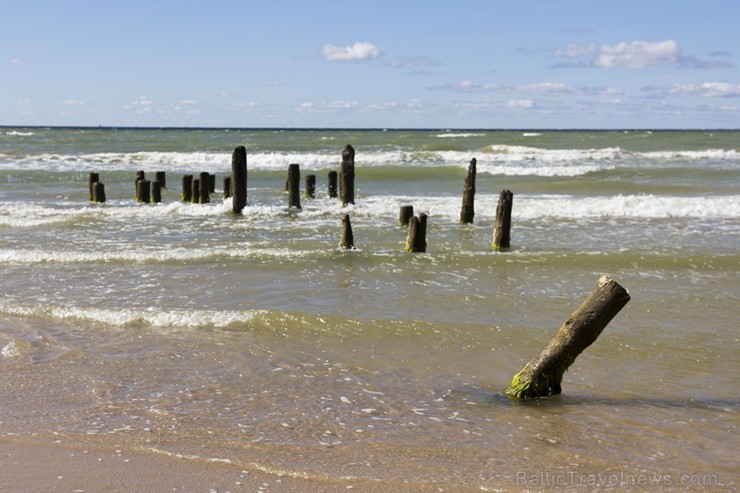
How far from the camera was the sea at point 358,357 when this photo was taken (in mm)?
5035

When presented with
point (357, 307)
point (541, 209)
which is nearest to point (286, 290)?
point (357, 307)

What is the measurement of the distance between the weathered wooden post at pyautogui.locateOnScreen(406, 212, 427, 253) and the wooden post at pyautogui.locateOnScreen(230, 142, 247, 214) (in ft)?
25.0

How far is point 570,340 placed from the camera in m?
6.16

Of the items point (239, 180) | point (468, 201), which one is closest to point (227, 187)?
point (239, 180)

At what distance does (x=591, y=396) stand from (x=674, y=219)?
14066 mm

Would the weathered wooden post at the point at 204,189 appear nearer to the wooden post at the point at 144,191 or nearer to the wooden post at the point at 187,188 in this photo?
the wooden post at the point at 187,188

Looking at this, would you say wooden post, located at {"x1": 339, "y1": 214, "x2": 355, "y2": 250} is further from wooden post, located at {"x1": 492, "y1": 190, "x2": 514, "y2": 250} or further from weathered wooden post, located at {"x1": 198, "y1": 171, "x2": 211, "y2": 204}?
weathered wooden post, located at {"x1": 198, "y1": 171, "x2": 211, "y2": 204}

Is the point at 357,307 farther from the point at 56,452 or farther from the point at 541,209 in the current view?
the point at 541,209

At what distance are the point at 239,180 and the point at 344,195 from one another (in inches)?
110

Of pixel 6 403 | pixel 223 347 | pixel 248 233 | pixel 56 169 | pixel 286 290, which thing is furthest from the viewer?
pixel 56 169

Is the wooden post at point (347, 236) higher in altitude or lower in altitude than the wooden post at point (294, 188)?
lower

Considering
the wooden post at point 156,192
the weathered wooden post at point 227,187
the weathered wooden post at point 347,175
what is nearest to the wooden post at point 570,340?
the weathered wooden post at point 347,175

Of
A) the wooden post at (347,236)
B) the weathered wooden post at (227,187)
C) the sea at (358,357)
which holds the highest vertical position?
the weathered wooden post at (227,187)

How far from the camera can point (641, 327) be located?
8.93 m
